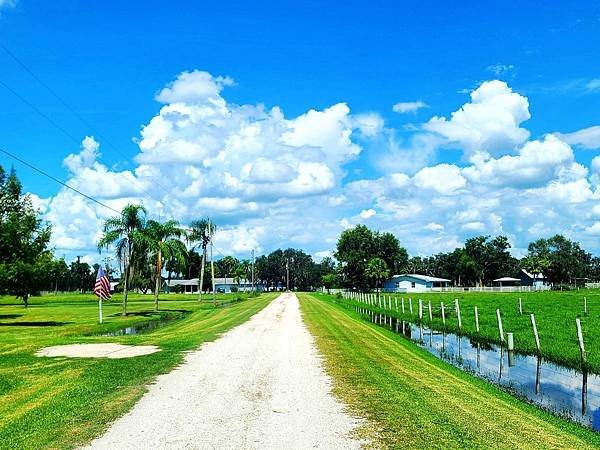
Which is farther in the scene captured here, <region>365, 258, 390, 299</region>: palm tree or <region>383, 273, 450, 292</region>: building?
<region>383, 273, 450, 292</region>: building

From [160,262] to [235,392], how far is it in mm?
35145

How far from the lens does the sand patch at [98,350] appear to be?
603 inches

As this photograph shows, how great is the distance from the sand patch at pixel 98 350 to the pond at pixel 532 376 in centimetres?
905

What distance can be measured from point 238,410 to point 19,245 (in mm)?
23688

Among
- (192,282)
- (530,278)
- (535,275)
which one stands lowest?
(530,278)

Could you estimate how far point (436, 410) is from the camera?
9.10 m

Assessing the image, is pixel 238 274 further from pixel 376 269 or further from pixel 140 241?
pixel 140 241

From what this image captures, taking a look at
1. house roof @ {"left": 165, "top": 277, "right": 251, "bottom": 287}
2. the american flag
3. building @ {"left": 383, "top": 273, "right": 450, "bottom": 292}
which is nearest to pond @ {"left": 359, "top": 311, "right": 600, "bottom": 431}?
the american flag

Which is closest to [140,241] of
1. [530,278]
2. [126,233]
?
[126,233]

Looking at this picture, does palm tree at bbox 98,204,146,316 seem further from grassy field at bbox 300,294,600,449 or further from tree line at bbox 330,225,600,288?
tree line at bbox 330,225,600,288

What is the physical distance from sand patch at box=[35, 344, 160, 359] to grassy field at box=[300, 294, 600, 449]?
5394 mm

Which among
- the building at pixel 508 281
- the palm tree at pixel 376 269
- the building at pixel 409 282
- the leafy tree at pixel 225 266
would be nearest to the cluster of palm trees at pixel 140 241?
the palm tree at pixel 376 269

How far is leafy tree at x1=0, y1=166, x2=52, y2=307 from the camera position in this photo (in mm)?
27828

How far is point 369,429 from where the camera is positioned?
7770mm
